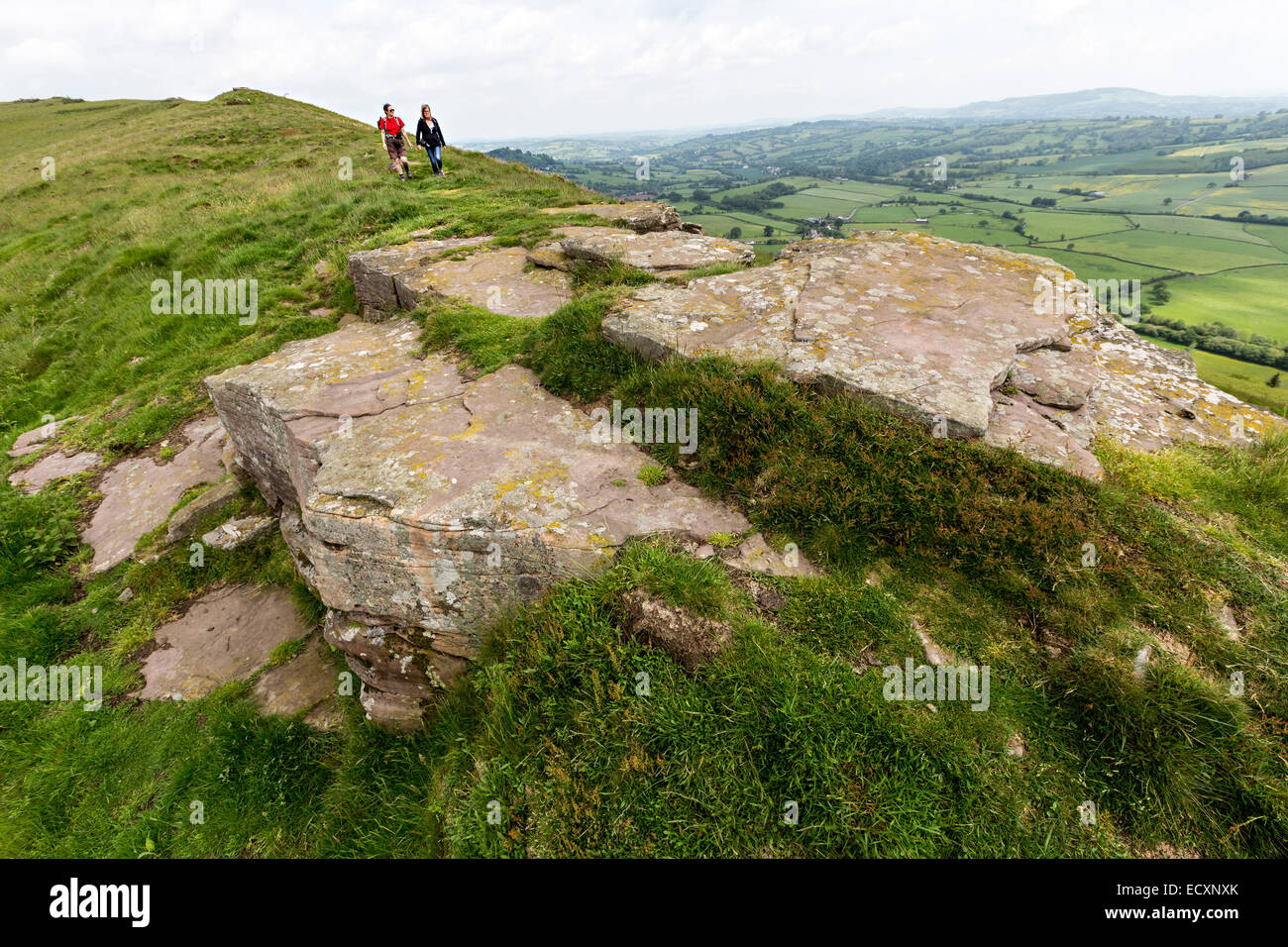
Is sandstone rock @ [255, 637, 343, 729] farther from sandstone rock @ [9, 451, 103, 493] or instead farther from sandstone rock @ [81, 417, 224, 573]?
sandstone rock @ [9, 451, 103, 493]

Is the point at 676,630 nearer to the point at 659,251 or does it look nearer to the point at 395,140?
the point at 659,251

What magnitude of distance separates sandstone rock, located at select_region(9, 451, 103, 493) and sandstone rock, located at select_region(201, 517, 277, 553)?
4.25m

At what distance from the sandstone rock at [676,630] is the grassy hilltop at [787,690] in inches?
3.9

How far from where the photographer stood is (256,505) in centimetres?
812

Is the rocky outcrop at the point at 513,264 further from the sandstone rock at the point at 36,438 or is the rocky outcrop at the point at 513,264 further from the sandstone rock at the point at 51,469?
the sandstone rock at the point at 36,438

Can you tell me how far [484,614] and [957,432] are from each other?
4693 mm

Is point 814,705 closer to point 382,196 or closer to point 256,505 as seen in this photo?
point 256,505

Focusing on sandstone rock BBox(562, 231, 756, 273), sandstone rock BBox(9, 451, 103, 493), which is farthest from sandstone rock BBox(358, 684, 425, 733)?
sandstone rock BBox(9, 451, 103, 493)

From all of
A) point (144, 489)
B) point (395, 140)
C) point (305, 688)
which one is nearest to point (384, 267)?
point (144, 489)

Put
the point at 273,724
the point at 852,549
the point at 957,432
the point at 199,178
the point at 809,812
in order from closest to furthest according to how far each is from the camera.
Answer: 1. the point at 809,812
2. the point at 852,549
3. the point at 957,432
4. the point at 273,724
5. the point at 199,178

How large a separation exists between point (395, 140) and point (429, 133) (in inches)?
56.2

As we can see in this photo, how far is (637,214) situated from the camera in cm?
1177
